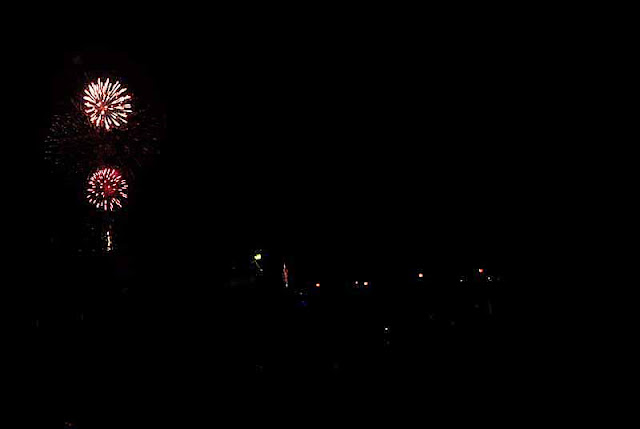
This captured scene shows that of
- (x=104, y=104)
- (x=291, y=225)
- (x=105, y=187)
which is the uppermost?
(x=104, y=104)

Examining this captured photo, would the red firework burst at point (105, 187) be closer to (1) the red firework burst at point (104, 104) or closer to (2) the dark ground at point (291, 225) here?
(2) the dark ground at point (291, 225)

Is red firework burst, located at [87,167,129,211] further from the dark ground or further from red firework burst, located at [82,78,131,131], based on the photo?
red firework burst, located at [82,78,131,131]

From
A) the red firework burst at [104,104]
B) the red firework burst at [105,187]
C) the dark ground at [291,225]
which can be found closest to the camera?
the dark ground at [291,225]

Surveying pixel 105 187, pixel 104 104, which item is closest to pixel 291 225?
pixel 105 187

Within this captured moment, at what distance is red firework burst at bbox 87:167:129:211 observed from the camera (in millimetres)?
3314

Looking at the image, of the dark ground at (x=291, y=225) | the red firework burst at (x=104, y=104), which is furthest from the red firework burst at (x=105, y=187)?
the red firework burst at (x=104, y=104)

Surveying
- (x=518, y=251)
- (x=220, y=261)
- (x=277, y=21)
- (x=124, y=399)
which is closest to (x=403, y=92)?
(x=277, y=21)

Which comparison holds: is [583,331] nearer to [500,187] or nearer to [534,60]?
[500,187]

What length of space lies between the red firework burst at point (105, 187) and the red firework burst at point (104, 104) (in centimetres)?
33

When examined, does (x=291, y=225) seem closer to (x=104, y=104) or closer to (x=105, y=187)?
(x=105, y=187)

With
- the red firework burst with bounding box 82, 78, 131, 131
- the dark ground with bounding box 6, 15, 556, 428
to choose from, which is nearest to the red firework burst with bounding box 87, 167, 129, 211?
the dark ground with bounding box 6, 15, 556, 428

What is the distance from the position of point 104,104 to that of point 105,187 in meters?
0.56

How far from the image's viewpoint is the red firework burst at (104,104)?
126 inches

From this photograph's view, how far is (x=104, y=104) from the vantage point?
10.6 feet
